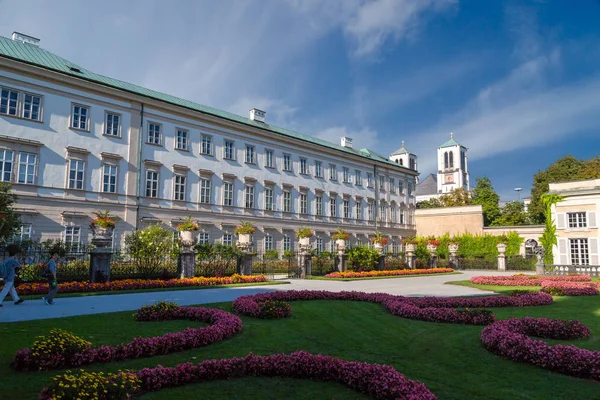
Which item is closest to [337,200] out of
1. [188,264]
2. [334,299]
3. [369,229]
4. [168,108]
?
[369,229]

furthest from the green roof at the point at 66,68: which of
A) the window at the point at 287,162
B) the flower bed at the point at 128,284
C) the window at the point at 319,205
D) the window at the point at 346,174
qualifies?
the flower bed at the point at 128,284

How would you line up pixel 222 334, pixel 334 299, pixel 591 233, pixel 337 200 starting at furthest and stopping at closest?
pixel 337 200
pixel 591 233
pixel 334 299
pixel 222 334

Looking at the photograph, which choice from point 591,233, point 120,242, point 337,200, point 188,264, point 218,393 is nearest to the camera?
→ point 218,393

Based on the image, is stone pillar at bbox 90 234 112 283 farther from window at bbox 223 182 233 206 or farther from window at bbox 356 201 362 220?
window at bbox 356 201 362 220

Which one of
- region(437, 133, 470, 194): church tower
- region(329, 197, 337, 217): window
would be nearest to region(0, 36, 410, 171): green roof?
region(329, 197, 337, 217): window

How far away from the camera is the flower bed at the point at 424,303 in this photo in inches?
425

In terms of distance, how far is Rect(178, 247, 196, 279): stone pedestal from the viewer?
20938mm

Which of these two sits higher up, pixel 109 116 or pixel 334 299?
pixel 109 116

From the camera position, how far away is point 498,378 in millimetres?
6297

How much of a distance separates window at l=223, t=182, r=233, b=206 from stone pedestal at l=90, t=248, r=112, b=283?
62.6 ft

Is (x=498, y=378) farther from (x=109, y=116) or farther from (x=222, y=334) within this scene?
(x=109, y=116)

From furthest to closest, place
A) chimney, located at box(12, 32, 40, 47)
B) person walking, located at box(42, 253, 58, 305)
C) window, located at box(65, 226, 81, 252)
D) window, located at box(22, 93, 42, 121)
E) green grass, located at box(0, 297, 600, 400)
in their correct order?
chimney, located at box(12, 32, 40, 47)
window, located at box(65, 226, 81, 252)
window, located at box(22, 93, 42, 121)
person walking, located at box(42, 253, 58, 305)
green grass, located at box(0, 297, 600, 400)

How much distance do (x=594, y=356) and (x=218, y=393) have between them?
5729mm

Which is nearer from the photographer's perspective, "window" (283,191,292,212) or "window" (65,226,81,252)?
"window" (65,226,81,252)
